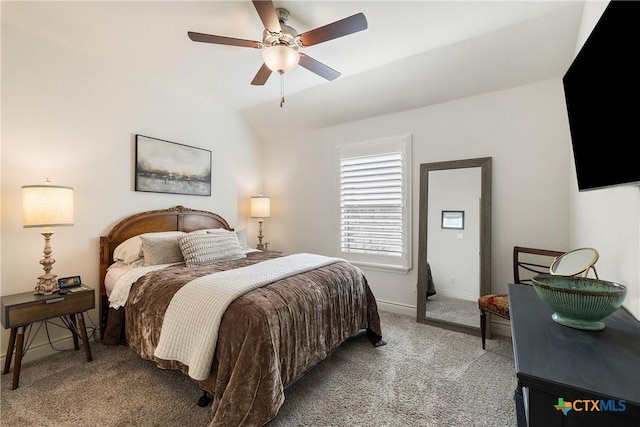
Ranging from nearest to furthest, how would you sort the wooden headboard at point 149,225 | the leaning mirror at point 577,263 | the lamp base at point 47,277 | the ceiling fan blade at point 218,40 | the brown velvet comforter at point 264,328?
1. the leaning mirror at point 577,263
2. the brown velvet comforter at point 264,328
3. the ceiling fan blade at point 218,40
4. the lamp base at point 47,277
5. the wooden headboard at point 149,225

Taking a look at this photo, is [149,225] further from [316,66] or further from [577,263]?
[577,263]

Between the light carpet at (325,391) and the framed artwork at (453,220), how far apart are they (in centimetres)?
124

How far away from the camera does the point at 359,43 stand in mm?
2625

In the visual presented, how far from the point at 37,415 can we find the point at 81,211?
1742mm

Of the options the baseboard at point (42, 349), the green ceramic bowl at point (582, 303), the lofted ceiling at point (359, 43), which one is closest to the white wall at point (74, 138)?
the baseboard at point (42, 349)

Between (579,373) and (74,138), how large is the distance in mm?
3869

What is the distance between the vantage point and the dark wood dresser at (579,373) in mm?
696

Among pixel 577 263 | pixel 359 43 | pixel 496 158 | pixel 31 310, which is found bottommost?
pixel 31 310

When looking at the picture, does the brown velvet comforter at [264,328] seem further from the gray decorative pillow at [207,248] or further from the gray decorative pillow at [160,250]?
the gray decorative pillow at [160,250]

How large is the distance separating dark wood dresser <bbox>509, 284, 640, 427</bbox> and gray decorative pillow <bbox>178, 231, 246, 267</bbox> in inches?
101

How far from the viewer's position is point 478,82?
2.95m

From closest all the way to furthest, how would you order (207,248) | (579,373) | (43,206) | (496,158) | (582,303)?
1. (579,373)
2. (582,303)
3. (43,206)
4. (207,248)
5. (496,158)

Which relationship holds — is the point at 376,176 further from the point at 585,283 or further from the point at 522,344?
the point at 522,344

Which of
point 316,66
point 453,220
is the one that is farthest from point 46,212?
point 453,220
